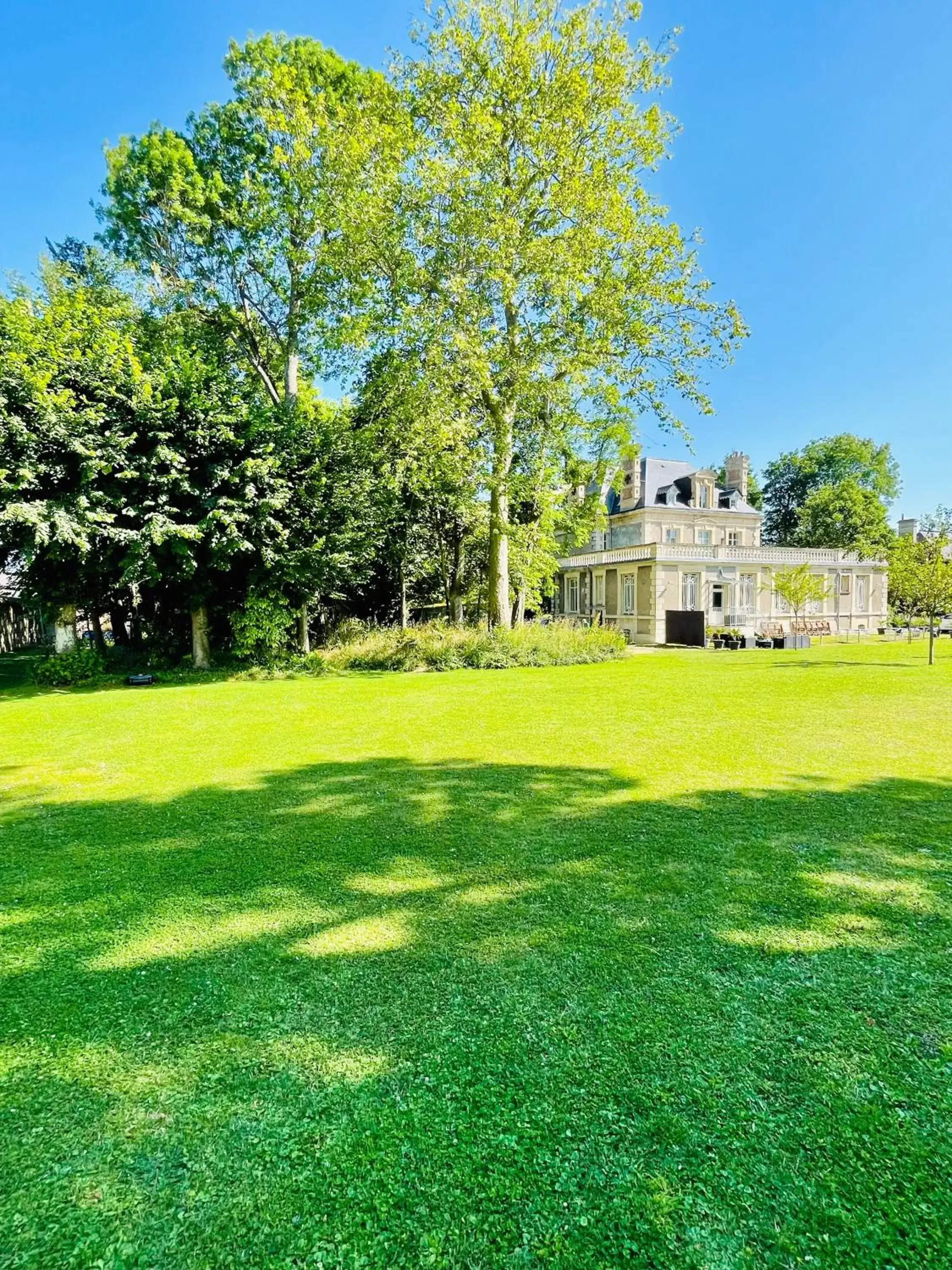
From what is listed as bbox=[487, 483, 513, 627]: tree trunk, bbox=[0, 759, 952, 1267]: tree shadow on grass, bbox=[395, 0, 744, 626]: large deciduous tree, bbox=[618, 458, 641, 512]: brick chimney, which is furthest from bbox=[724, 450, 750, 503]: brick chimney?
bbox=[0, 759, 952, 1267]: tree shadow on grass

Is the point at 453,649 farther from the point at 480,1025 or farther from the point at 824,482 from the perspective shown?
the point at 824,482

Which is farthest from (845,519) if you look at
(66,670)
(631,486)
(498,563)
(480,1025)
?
(480,1025)

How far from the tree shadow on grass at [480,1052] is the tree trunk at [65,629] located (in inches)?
482

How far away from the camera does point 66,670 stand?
43.8ft

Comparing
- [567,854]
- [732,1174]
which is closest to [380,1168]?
[732,1174]

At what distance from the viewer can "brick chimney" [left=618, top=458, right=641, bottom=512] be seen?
35.0 meters

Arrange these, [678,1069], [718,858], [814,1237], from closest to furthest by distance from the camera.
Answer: [814,1237] < [678,1069] < [718,858]

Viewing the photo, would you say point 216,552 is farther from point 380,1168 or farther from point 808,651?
point 808,651

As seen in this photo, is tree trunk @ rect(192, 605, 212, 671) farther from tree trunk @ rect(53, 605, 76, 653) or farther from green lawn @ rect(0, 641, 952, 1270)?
green lawn @ rect(0, 641, 952, 1270)

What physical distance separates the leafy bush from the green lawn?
9.29m

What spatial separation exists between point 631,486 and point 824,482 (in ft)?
85.3

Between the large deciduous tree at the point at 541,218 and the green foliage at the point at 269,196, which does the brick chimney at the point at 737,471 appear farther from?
the green foliage at the point at 269,196

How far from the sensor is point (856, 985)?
2.47m

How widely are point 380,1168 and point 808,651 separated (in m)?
22.7
